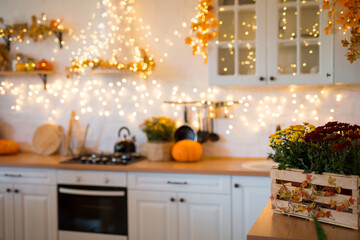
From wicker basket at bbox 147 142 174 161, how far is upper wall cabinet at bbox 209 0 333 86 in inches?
25.8

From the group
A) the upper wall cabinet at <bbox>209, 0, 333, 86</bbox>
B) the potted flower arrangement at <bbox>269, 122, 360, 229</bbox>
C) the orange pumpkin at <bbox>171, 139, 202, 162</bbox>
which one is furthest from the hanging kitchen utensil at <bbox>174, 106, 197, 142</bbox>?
the potted flower arrangement at <bbox>269, 122, 360, 229</bbox>

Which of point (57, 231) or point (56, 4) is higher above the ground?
point (56, 4)

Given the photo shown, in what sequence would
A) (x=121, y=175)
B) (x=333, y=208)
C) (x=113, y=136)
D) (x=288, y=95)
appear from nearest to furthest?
1. (x=333, y=208)
2. (x=121, y=175)
3. (x=288, y=95)
4. (x=113, y=136)

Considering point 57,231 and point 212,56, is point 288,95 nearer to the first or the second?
point 212,56

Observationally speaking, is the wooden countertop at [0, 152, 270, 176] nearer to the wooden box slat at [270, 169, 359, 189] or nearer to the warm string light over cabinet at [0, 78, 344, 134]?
the warm string light over cabinet at [0, 78, 344, 134]

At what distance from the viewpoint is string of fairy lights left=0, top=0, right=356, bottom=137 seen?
3.63 m

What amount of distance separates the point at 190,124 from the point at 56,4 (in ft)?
5.61

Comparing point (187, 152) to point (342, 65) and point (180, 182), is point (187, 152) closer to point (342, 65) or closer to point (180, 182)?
point (180, 182)

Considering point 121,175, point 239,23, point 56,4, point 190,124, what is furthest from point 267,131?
point 56,4

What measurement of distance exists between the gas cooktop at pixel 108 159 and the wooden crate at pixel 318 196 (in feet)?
5.97

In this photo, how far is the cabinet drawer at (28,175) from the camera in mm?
3557

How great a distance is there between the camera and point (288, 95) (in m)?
3.63

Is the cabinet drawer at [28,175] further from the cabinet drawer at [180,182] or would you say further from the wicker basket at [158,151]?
the wicker basket at [158,151]

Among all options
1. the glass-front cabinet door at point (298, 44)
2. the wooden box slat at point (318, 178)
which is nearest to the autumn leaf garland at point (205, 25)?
the glass-front cabinet door at point (298, 44)
